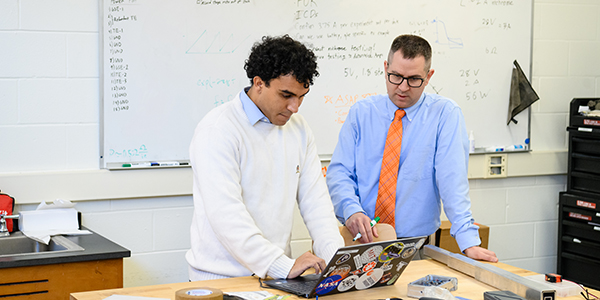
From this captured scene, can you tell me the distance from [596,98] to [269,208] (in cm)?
257

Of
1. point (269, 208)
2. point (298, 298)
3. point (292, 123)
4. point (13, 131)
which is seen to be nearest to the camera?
point (298, 298)

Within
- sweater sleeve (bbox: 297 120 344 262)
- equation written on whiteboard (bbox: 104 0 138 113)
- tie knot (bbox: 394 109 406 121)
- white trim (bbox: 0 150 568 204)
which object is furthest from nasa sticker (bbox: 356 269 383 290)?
equation written on whiteboard (bbox: 104 0 138 113)

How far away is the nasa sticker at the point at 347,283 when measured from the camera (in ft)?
5.27

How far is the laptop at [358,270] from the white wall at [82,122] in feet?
4.74

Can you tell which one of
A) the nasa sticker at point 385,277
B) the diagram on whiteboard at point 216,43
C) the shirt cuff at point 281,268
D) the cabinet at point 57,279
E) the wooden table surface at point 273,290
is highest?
the diagram on whiteboard at point 216,43

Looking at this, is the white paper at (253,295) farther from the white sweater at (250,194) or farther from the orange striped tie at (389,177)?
the orange striped tie at (389,177)

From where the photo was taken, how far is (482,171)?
356cm

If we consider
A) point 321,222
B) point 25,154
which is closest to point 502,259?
point 321,222

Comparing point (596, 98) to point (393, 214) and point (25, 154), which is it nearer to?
point (393, 214)

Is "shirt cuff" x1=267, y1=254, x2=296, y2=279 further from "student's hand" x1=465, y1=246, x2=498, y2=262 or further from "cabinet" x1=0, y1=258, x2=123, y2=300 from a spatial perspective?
"cabinet" x1=0, y1=258, x2=123, y2=300

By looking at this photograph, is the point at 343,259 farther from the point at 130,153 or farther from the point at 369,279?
the point at 130,153

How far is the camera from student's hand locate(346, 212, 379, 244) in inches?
81.0

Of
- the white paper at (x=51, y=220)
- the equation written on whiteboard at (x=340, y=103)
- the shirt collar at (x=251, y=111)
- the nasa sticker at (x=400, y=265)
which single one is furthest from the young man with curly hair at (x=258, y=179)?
the equation written on whiteboard at (x=340, y=103)

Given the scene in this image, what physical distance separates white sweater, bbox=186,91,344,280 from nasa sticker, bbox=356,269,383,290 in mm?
208
